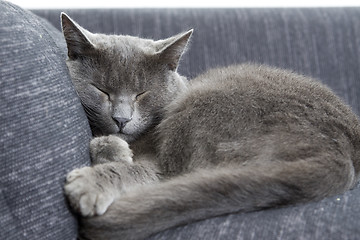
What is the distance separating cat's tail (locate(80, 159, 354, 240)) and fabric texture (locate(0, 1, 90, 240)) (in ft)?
0.36

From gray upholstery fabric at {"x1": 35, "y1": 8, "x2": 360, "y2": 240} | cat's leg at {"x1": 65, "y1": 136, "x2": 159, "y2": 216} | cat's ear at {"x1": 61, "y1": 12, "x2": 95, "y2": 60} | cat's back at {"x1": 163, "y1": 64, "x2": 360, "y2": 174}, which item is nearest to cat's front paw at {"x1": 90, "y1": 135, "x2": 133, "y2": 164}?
cat's leg at {"x1": 65, "y1": 136, "x2": 159, "y2": 216}

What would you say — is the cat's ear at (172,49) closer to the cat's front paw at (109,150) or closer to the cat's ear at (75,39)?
the cat's ear at (75,39)

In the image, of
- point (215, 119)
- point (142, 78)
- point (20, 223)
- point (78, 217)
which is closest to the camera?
point (20, 223)

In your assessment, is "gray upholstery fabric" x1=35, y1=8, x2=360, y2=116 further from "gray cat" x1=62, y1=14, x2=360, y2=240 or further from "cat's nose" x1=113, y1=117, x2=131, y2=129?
"cat's nose" x1=113, y1=117, x2=131, y2=129

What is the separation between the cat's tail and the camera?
107cm

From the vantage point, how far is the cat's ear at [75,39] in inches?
56.8

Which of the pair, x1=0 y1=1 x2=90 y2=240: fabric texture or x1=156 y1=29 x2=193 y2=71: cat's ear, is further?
x1=156 y1=29 x2=193 y2=71: cat's ear

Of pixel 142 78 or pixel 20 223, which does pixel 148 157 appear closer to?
pixel 142 78

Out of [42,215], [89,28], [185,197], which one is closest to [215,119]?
[185,197]

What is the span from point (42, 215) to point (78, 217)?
10 cm

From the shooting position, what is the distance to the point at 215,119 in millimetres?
1311

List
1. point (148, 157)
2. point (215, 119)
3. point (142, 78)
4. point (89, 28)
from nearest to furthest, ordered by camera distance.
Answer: point (215, 119) → point (148, 157) → point (142, 78) → point (89, 28)

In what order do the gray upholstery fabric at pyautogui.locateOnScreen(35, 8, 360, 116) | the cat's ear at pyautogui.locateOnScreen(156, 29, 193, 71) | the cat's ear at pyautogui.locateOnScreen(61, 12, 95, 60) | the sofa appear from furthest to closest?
the gray upholstery fabric at pyautogui.locateOnScreen(35, 8, 360, 116) < the cat's ear at pyautogui.locateOnScreen(156, 29, 193, 71) < the cat's ear at pyautogui.locateOnScreen(61, 12, 95, 60) < the sofa

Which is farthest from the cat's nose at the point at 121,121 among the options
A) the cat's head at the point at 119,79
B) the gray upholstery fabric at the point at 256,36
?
the gray upholstery fabric at the point at 256,36
